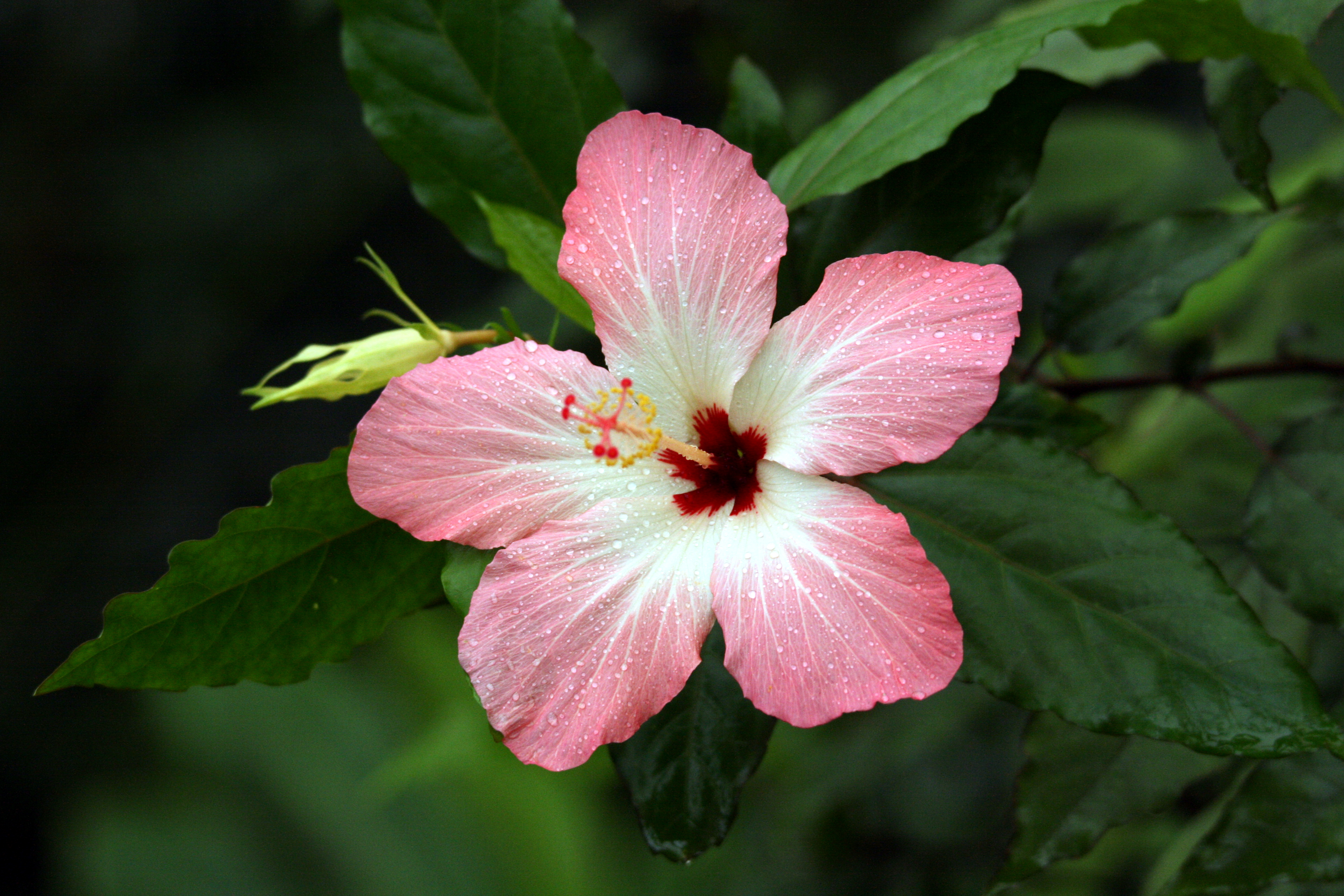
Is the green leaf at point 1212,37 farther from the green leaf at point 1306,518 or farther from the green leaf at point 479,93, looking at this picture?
the green leaf at point 479,93

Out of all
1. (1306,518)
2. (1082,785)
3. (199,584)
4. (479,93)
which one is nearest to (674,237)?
(479,93)

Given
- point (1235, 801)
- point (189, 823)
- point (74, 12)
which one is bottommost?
point (189, 823)

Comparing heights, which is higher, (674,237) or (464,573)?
(674,237)

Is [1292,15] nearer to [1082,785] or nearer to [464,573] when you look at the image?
[1082,785]

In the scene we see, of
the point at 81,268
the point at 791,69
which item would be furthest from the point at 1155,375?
the point at 81,268

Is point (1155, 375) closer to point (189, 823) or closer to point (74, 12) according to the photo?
point (189, 823)

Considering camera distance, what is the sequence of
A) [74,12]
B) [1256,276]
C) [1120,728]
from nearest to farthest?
[1120,728]
[1256,276]
[74,12]

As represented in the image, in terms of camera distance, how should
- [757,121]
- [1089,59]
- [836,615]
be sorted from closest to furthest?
[836,615] → [757,121] → [1089,59]
